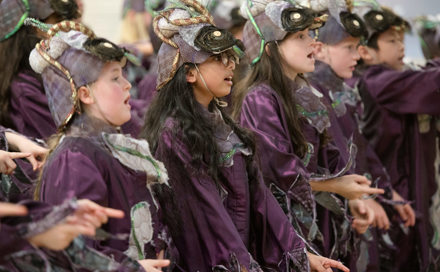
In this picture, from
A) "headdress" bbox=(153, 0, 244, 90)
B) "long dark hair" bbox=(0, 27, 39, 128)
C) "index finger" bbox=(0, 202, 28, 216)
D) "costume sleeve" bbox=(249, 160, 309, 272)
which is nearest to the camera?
"index finger" bbox=(0, 202, 28, 216)

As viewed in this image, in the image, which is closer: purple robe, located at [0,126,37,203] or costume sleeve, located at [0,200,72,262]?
costume sleeve, located at [0,200,72,262]

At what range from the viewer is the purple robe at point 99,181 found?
2.58m

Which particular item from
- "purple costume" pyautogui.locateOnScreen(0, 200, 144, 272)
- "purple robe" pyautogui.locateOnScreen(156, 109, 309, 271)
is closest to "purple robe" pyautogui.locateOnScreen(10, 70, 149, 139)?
"purple robe" pyautogui.locateOnScreen(156, 109, 309, 271)

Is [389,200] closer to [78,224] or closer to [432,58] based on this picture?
[432,58]

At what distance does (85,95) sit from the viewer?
2.78 meters

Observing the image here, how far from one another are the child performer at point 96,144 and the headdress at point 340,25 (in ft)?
4.56

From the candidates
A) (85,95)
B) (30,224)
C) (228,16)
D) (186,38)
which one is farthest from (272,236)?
(228,16)

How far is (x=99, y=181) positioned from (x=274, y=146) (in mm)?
962

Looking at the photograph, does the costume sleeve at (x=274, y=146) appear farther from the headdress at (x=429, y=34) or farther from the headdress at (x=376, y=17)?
the headdress at (x=429, y=34)

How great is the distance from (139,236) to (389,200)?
72.7 inches

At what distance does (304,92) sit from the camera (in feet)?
11.8

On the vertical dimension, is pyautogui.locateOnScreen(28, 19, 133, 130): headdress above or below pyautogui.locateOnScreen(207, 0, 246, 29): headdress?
above

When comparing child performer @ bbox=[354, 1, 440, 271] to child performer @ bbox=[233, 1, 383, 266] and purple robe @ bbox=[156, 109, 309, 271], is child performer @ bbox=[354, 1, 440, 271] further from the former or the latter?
purple robe @ bbox=[156, 109, 309, 271]

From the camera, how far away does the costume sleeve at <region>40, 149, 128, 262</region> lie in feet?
8.43
